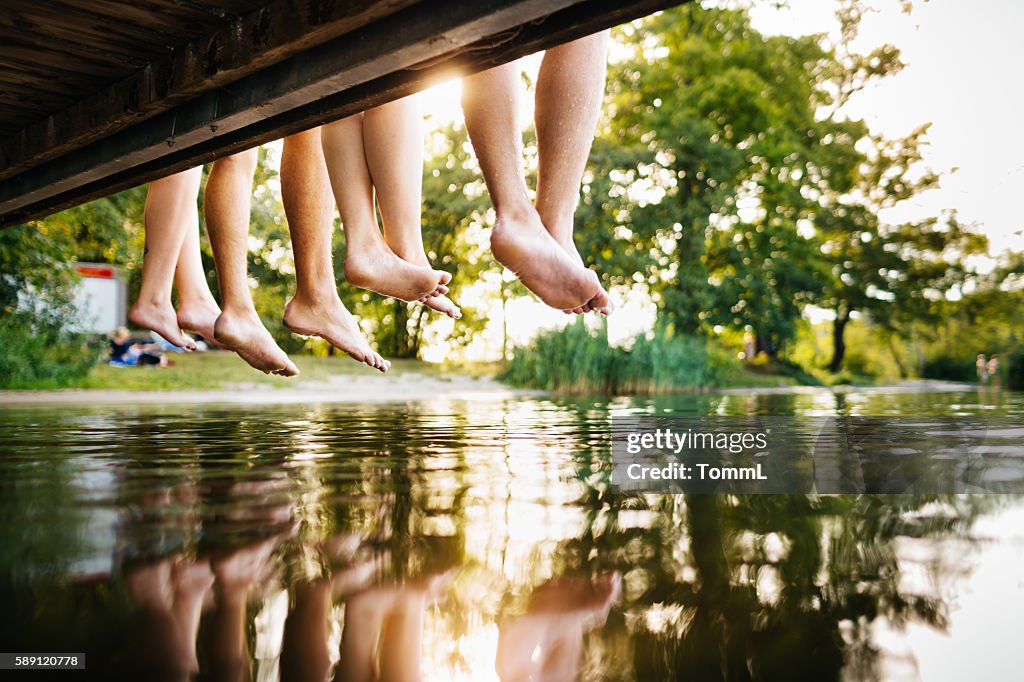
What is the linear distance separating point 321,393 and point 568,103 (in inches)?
288

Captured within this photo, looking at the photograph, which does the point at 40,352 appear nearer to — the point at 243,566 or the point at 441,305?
the point at 441,305

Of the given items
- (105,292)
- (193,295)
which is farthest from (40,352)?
(193,295)

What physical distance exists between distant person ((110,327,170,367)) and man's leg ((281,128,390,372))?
32.4ft

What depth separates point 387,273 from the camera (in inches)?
72.9

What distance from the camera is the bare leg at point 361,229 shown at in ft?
6.06

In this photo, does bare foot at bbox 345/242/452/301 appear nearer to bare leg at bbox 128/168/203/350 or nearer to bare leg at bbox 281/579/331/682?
bare leg at bbox 128/168/203/350

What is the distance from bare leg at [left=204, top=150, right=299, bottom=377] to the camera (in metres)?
2.24

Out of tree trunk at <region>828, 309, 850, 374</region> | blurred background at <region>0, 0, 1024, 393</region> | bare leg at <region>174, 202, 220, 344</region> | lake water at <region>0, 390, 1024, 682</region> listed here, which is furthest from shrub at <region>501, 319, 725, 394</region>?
tree trunk at <region>828, 309, 850, 374</region>

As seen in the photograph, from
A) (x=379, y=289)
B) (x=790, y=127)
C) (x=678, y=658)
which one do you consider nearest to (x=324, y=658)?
(x=678, y=658)

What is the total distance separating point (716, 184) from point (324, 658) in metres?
14.0

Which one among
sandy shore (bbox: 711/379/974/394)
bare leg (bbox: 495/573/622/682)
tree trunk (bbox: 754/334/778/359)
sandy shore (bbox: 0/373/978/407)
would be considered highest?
tree trunk (bbox: 754/334/778/359)

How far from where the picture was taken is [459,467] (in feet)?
6.54

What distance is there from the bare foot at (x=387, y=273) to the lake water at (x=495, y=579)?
1.38 ft

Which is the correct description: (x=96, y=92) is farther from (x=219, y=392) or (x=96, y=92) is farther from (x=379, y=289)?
(x=219, y=392)
